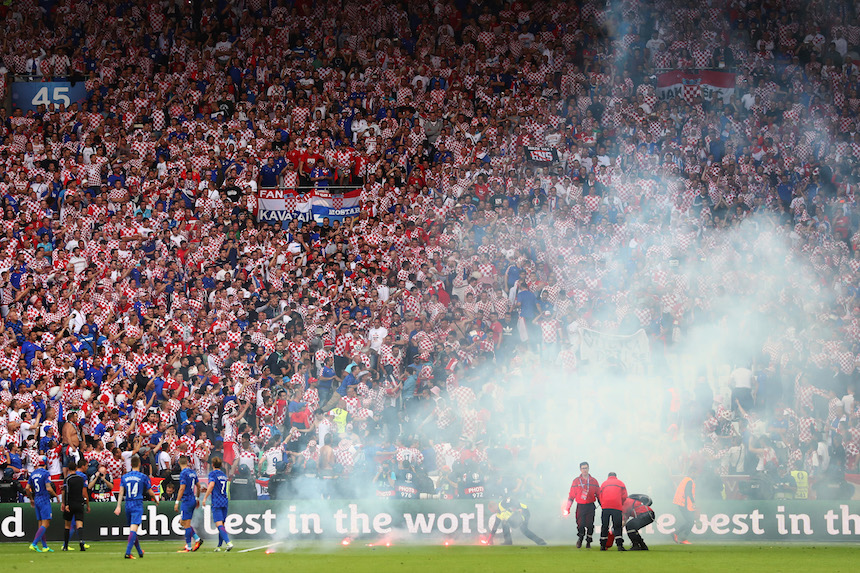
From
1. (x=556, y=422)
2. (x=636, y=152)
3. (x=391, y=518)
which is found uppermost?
(x=636, y=152)

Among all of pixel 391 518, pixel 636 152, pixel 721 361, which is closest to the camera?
pixel 391 518

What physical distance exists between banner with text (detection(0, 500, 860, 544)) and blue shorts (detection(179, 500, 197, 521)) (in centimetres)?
113

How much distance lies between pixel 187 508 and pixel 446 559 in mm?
3731

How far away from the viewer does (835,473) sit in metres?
17.8

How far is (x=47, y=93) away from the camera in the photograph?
25.6m

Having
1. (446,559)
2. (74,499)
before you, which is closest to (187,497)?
(74,499)

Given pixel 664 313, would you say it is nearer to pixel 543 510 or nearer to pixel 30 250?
pixel 543 510

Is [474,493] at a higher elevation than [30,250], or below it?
below

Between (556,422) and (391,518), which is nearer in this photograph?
(391,518)

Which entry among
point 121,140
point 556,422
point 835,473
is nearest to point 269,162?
point 121,140

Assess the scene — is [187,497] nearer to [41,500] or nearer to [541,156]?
[41,500]

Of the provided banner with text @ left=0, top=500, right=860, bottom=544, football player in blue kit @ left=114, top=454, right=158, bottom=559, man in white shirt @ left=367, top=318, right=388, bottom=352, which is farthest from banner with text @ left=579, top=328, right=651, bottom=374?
football player in blue kit @ left=114, top=454, right=158, bottom=559

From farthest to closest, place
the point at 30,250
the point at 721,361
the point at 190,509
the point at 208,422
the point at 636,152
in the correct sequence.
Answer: the point at 636,152 → the point at 30,250 → the point at 721,361 → the point at 208,422 → the point at 190,509

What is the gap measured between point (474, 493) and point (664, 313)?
215 inches
